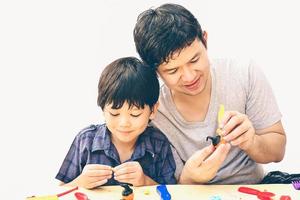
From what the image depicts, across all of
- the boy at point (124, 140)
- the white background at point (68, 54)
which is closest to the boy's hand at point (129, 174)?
the boy at point (124, 140)

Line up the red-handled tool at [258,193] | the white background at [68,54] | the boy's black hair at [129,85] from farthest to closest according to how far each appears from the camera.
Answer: the white background at [68,54]
the boy's black hair at [129,85]
the red-handled tool at [258,193]

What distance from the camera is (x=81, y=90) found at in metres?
1.60

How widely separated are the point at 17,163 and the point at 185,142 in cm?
69

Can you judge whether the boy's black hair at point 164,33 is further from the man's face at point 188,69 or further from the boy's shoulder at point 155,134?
the boy's shoulder at point 155,134

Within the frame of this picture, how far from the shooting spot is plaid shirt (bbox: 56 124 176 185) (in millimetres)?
1149

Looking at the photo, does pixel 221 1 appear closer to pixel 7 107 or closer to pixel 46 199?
pixel 7 107

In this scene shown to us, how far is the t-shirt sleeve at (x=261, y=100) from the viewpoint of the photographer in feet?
3.83

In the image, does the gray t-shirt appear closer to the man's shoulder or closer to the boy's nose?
the man's shoulder

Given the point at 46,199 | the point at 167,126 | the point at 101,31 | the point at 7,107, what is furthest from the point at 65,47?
the point at 46,199

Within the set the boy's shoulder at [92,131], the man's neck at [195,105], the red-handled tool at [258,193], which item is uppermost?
the man's neck at [195,105]

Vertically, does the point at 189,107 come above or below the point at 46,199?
above

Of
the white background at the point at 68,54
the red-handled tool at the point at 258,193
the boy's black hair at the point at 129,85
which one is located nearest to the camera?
the red-handled tool at the point at 258,193

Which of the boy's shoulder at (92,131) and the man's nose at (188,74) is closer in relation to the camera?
the man's nose at (188,74)

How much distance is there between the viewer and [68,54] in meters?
1.58
